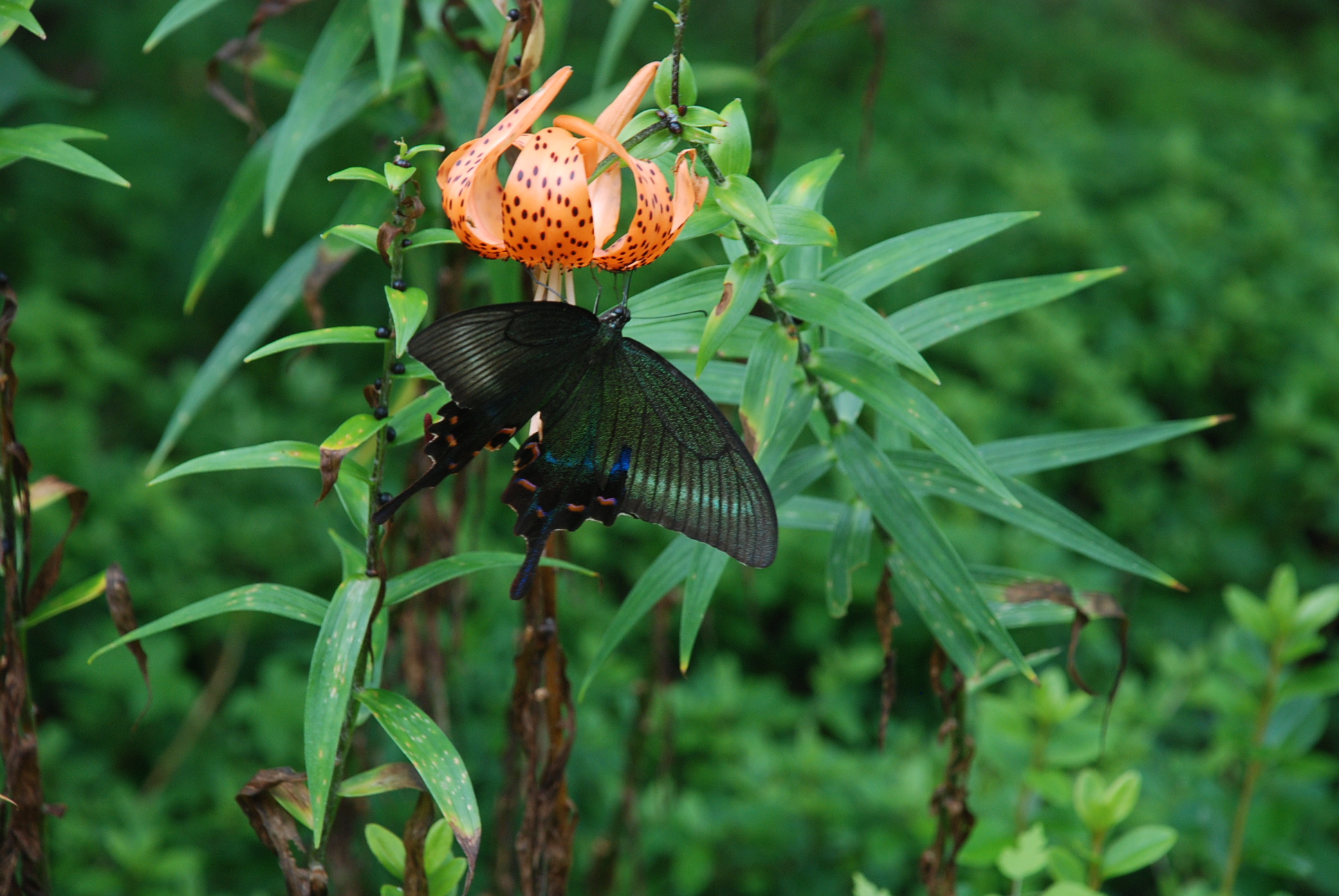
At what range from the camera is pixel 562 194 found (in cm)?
53

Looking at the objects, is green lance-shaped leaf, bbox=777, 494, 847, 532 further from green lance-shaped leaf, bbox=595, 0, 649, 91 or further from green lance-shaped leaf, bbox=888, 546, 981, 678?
green lance-shaped leaf, bbox=595, 0, 649, 91

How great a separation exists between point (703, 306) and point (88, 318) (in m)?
1.88

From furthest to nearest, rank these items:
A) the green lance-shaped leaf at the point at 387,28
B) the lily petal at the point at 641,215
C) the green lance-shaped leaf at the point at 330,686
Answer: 1. the green lance-shaped leaf at the point at 387,28
2. the green lance-shaped leaf at the point at 330,686
3. the lily petal at the point at 641,215

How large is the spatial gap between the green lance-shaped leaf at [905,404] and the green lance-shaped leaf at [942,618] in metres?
0.17

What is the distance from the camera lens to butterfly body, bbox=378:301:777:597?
0.63 m


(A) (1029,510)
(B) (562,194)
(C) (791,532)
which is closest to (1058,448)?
(A) (1029,510)

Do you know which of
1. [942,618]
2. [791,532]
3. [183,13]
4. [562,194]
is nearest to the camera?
[562,194]

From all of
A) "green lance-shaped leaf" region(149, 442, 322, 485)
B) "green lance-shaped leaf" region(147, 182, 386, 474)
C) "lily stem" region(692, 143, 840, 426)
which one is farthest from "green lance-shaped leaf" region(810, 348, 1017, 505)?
"green lance-shaped leaf" region(147, 182, 386, 474)

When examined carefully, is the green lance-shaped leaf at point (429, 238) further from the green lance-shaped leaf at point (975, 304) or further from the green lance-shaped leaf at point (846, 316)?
the green lance-shaped leaf at point (975, 304)

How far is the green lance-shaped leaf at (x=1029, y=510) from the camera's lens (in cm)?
81

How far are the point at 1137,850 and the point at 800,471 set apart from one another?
44cm

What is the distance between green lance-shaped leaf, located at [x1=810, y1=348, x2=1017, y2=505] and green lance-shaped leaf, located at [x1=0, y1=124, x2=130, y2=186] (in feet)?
1.60

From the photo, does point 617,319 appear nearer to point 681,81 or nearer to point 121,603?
point 681,81

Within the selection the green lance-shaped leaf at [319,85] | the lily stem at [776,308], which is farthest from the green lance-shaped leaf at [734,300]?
the green lance-shaped leaf at [319,85]
